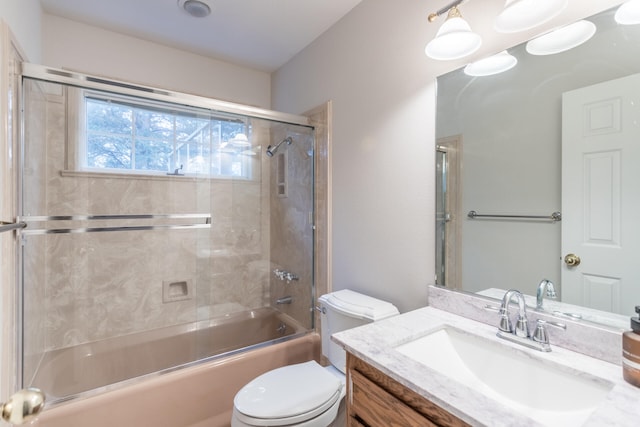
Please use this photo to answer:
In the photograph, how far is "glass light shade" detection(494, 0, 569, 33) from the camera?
2.93 feet

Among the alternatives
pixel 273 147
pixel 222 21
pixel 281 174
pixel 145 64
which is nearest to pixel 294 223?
pixel 281 174

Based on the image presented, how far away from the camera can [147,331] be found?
221 cm

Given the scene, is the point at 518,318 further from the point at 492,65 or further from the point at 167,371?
the point at 167,371

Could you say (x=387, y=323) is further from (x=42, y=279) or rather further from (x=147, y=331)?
(x=42, y=279)

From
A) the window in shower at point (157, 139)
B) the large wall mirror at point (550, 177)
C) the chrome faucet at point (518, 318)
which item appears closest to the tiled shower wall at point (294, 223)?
the window in shower at point (157, 139)

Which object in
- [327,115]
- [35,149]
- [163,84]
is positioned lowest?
[35,149]

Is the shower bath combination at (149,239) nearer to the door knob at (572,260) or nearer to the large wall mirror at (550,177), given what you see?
the large wall mirror at (550,177)

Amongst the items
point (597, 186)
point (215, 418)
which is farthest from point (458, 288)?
point (215, 418)

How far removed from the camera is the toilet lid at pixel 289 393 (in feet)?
4.10

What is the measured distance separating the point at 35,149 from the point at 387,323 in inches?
81.7

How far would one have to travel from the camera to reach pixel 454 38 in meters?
1.10

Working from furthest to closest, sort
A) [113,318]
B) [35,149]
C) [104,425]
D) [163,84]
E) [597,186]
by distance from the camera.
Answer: [163,84], [113,318], [35,149], [104,425], [597,186]

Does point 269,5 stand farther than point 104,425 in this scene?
Yes

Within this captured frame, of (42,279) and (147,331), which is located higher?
(42,279)
